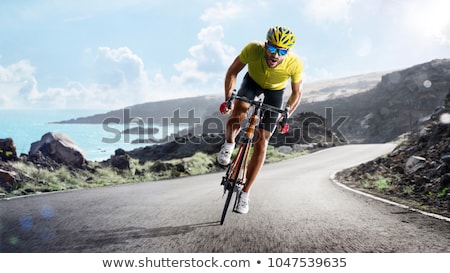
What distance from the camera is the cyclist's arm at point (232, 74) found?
537 cm

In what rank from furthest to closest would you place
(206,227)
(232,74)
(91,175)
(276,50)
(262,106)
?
(91,175)
(232,74)
(262,106)
(206,227)
(276,50)

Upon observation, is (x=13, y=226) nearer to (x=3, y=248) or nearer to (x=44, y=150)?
(x=3, y=248)

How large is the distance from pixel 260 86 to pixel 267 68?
394 mm

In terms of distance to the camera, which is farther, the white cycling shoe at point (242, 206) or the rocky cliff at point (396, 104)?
the rocky cliff at point (396, 104)

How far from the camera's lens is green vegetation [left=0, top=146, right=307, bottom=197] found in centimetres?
883

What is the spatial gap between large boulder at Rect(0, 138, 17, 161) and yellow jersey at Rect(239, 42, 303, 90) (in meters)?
9.43

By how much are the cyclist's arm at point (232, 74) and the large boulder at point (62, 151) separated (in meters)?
9.99

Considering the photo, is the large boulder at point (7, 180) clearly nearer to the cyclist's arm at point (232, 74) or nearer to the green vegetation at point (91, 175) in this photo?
the green vegetation at point (91, 175)

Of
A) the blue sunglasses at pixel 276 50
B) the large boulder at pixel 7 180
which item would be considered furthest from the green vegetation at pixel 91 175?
the blue sunglasses at pixel 276 50

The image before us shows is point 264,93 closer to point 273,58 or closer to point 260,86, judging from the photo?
point 260,86

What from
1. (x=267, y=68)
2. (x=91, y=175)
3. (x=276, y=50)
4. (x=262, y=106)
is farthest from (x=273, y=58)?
(x=91, y=175)

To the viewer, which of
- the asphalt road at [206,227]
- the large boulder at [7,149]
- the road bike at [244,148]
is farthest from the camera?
the large boulder at [7,149]

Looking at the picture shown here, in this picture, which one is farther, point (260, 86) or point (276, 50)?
point (260, 86)

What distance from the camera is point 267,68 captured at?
5.32m
